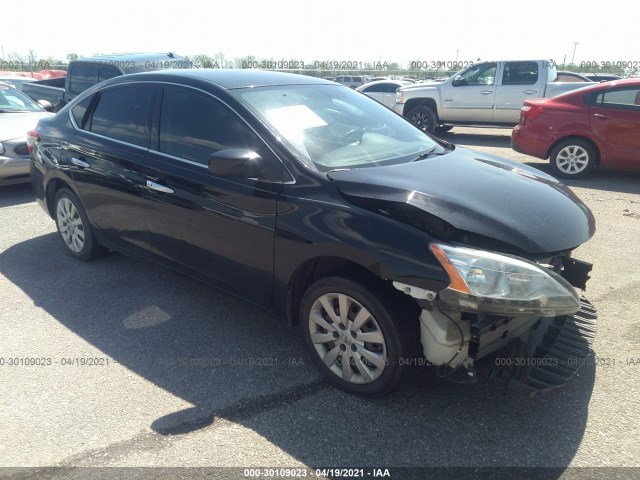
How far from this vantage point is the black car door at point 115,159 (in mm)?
3912

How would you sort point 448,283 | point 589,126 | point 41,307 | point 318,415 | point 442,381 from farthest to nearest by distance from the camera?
point 589,126, point 41,307, point 442,381, point 318,415, point 448,283

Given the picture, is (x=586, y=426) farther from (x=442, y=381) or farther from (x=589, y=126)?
(x=589, y=126)

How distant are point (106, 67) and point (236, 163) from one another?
9536 millimetres

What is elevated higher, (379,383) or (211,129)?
(211,129)

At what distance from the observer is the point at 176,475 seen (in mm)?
2416

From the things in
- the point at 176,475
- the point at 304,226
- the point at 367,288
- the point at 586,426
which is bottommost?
the point at 176,475

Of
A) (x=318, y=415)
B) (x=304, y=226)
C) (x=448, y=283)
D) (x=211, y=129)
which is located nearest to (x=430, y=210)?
(x=448, y=283)

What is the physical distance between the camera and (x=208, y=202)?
3.37m

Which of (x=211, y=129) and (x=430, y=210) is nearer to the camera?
(x=430, y=210)

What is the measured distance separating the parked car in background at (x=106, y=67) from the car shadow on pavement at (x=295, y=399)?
8207mm

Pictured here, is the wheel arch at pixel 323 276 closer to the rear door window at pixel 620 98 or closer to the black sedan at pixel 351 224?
the black sedan at pixel 351 224

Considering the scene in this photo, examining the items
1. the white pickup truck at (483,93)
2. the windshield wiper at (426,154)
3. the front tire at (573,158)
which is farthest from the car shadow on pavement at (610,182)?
the windshield wiper at (426,154)

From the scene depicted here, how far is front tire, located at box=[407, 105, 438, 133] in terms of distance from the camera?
43.6 ft

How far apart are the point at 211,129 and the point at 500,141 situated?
11.0m
